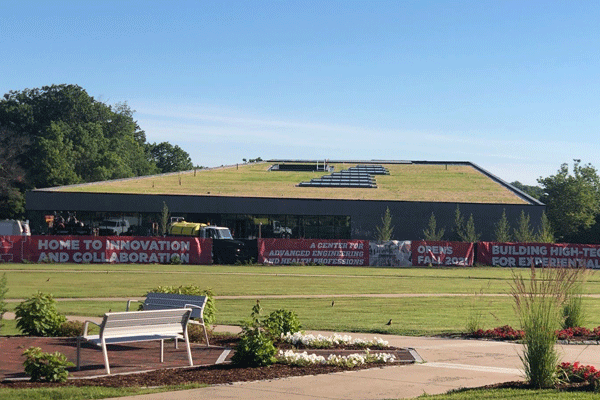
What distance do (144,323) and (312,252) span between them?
42.9 metres

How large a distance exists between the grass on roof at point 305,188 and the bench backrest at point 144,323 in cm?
6264

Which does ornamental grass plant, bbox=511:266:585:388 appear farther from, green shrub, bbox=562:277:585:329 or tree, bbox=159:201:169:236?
tree, bbox=159:201:169:236

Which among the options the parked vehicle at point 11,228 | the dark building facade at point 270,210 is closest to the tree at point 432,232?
the dark building facade at point 270,210

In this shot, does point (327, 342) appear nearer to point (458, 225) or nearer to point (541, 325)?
point (541, 325)

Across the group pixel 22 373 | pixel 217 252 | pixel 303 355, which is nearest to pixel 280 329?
pixel 303 355

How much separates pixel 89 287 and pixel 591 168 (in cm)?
9866

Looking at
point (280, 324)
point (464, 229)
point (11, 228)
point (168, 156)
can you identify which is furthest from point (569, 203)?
point (280, 324)

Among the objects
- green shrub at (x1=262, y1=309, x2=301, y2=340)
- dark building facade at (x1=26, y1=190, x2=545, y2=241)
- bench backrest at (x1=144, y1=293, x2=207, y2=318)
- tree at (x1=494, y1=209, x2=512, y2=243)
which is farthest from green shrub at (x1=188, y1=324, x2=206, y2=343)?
dark building facade at (x1=26, y1=190, x2=545, y2=241)

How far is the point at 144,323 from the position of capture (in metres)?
12.0

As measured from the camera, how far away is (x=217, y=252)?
175ft

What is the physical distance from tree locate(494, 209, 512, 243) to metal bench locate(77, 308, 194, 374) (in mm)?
59728

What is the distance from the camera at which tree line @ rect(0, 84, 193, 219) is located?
10381cm

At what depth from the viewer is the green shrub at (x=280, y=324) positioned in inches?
583

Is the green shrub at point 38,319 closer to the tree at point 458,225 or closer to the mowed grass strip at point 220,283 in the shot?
the mowed grass strip at point 220,283
